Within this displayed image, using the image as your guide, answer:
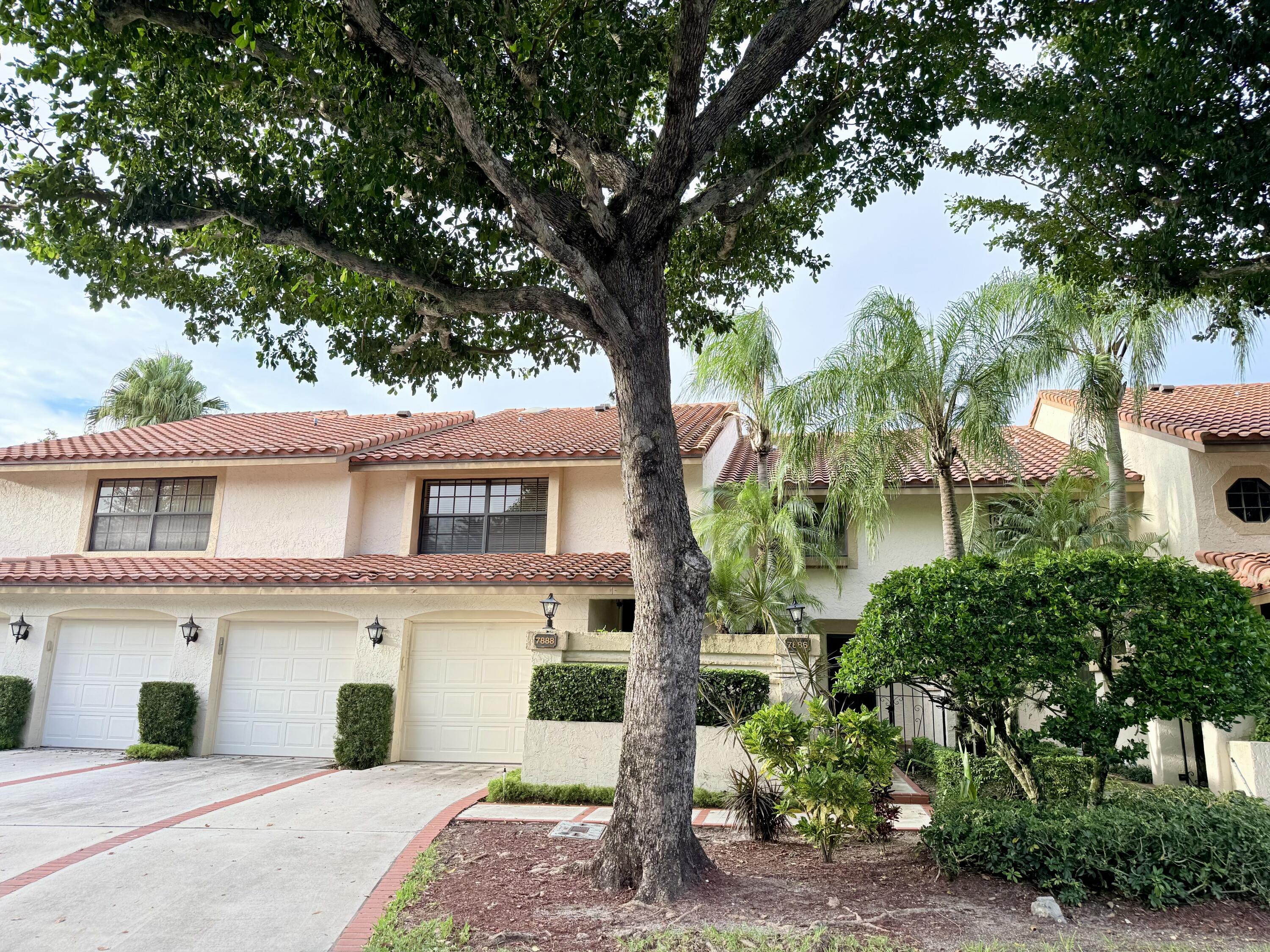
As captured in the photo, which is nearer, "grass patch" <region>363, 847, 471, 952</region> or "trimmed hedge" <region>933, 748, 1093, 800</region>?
"grass patch" <region>363, 847, 471, 952</region>

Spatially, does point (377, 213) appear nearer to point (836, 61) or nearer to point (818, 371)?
point (836, 61)

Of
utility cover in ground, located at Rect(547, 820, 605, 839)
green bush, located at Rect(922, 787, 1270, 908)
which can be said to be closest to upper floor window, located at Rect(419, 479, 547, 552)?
utility cover in ground, located at Rect(547, 820, 605, 839)

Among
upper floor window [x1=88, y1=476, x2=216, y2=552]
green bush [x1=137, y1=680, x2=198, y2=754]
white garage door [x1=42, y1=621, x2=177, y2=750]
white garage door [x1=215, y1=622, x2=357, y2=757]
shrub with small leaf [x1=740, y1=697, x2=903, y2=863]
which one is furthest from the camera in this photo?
upper floor window [x1=88, y1=476, x2=216, y2=552]

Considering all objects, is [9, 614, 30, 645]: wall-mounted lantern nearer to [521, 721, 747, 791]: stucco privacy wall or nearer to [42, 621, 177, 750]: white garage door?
[42, 621, 177, 750]: white garage door

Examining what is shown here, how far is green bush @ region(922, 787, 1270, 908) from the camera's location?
21.0 ft

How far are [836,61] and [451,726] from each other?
1182 centimetres

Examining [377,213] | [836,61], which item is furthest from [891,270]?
[377,213]

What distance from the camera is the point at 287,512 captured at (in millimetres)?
17000

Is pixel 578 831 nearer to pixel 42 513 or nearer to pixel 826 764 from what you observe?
pixel 826 764

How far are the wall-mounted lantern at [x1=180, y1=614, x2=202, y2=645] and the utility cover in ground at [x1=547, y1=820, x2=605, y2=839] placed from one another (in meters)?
9.51

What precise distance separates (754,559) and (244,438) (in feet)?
37.2

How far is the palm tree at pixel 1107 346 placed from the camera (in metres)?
11.4

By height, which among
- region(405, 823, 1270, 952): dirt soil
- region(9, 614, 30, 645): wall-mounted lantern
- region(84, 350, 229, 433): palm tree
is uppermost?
region(84, 350, 229, 433): palm tree

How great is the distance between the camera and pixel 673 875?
21.0 feet
